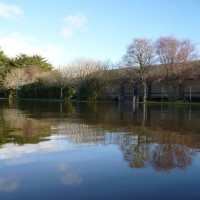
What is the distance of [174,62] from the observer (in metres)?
46.8

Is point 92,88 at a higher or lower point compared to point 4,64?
lower

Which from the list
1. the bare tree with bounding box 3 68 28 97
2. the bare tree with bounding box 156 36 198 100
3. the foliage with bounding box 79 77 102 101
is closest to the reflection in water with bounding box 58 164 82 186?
the bare tree with bounding box 156 36 198 100

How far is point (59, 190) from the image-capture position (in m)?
5.27

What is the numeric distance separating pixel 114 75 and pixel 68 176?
49.0m

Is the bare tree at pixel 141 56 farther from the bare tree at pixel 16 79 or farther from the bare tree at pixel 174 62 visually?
the bare tree at pixel 16 79

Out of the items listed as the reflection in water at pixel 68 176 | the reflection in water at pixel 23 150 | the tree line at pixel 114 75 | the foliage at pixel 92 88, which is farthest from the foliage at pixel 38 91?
the reflection in water at pixel 68 176

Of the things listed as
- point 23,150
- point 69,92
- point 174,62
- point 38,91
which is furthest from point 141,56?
point 23,150

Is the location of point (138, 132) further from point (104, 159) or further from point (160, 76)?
point (160, 76)

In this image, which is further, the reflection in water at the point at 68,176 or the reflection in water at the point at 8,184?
the reflection in water at the point at 68,176

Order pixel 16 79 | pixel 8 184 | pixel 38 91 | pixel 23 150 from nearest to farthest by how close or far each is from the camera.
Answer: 1. pixel 8 184
2. pixel 23 150
3. pixel 38 91
4. pixel 16 79

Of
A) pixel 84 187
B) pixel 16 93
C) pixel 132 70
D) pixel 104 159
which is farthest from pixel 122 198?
pixel 16 93

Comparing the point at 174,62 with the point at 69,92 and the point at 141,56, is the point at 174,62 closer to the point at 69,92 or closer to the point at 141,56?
the point at 141,56

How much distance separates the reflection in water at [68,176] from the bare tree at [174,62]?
40.6m

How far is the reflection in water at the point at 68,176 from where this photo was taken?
5.72 m
